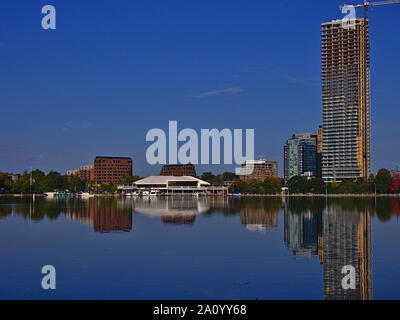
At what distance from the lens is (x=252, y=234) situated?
36219 millimetres

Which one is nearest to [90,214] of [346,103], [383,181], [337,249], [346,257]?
[337,249]

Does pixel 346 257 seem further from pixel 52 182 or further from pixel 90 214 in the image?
pixel 52 182

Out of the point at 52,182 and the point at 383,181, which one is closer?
the point at 383,181

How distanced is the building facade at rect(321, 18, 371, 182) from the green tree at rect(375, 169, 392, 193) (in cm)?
1752

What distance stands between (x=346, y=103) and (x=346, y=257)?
161m

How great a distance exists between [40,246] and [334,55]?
168m

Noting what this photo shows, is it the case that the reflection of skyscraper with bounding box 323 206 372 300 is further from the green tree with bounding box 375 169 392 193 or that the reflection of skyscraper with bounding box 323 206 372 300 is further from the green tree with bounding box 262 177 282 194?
the green tree with bounding box 262 177 282 194

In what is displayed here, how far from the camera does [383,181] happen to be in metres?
154

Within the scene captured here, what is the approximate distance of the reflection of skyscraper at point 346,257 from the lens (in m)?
17.7

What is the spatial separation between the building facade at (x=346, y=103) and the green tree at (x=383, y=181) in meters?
17.5

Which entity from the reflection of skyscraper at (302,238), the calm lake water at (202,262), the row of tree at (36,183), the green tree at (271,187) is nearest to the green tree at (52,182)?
the row of tree at (36,183)

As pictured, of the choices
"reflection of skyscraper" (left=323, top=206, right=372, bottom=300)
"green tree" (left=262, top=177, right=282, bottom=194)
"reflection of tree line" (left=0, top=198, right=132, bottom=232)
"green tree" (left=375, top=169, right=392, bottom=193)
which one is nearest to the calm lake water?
"reflection of skyscraper" (left=323, top=206, right=372, bottom=300)
